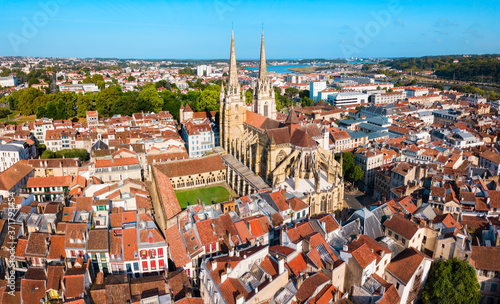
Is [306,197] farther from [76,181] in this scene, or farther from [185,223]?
[76,181]

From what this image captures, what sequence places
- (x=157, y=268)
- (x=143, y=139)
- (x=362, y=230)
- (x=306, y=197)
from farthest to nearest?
(x=143, y=139)
(x=306, y=197)
(x=362, y=230)
(x=157, y=268)

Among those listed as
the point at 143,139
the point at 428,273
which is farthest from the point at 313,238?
the point at 143,139

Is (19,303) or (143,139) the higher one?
(143,139)

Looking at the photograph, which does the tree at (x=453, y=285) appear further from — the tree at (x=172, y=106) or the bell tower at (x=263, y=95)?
the tree at (x=172, y=106)

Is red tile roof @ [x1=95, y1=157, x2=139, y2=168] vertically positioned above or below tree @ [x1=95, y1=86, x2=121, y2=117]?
below

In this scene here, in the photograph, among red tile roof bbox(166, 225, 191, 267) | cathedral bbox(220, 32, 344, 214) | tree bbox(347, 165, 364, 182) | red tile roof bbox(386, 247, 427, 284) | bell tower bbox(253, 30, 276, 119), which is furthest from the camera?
bell tower bbox(253, 30, 276, 119)

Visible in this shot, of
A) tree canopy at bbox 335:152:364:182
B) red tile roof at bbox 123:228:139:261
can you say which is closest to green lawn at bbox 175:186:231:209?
red tile roof at bbox 123:228:139:261

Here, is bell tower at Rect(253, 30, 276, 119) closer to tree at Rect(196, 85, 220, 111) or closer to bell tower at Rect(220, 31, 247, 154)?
bell tower at Rect(220, 31, 247, 154)
